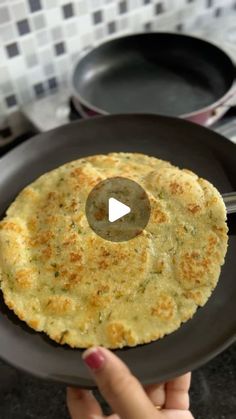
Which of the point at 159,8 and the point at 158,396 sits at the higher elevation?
the point at 159,8

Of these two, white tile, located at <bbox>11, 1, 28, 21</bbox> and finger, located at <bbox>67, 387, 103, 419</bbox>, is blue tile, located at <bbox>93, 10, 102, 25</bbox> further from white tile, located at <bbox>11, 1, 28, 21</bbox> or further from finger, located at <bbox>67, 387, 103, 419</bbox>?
finger, located at <bbox>67, 387, 103, 419</bbox>

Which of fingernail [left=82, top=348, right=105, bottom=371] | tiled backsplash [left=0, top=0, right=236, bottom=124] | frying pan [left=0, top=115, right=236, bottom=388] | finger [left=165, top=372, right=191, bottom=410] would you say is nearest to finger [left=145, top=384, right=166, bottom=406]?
finger [left=165, top=372, right=191, bottom=410]

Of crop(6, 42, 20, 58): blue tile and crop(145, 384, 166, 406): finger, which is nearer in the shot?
crop(145, 384, 166, 406): finger

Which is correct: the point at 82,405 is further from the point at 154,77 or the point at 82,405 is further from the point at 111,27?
the point at 111,27

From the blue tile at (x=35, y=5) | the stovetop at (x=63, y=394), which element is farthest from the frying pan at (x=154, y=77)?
the stovetop at (x=63, y=394)

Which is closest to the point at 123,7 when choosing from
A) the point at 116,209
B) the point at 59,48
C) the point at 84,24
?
the point at 84,24

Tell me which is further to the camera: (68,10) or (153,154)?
(68,10)

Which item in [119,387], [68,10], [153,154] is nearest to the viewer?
[119,387]

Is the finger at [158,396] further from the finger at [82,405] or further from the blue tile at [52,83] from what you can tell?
the blue tile at [52,83]
